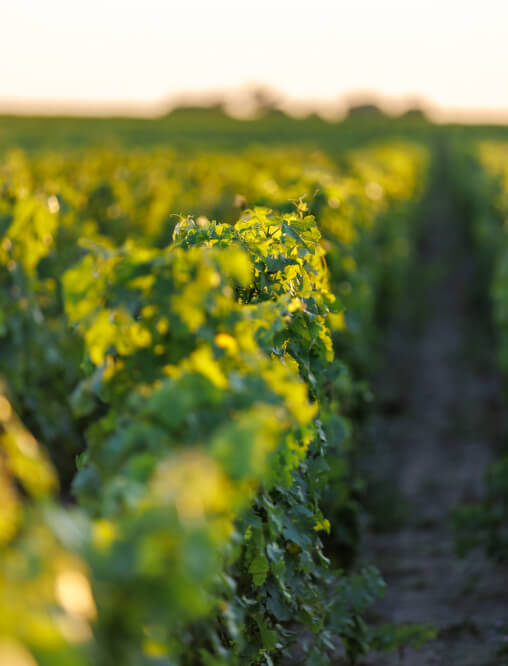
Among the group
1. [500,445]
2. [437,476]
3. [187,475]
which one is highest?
[500,445]

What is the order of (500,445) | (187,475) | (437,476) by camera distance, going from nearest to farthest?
(187,475)
(437,476)
(500,445)

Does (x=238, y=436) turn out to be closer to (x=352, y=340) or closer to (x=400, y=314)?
(x=352, y=340)

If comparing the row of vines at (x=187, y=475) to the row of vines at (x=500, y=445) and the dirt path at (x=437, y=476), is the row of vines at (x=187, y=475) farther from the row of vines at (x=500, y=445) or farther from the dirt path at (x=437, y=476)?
the row of vines at (x=500, y=445)

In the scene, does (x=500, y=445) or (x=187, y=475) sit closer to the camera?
(x=187, y=475)

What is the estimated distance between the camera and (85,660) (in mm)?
1356

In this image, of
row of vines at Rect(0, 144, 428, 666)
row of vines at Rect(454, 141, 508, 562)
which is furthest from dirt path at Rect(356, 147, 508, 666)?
row of vines at Rect(0, 144, 428, 666)

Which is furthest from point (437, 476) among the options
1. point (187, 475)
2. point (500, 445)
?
point (187, 475)

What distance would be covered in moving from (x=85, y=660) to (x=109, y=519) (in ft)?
1.36

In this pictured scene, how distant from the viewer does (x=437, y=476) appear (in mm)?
7199

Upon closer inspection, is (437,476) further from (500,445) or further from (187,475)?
(187,475)

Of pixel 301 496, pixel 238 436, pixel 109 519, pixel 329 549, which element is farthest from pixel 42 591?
pixel 329 549

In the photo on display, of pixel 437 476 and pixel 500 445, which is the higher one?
Answer: pixel 500 445

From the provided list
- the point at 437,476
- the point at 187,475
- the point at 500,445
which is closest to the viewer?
the point at 187,475

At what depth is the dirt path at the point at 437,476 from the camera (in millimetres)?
→ 4832
